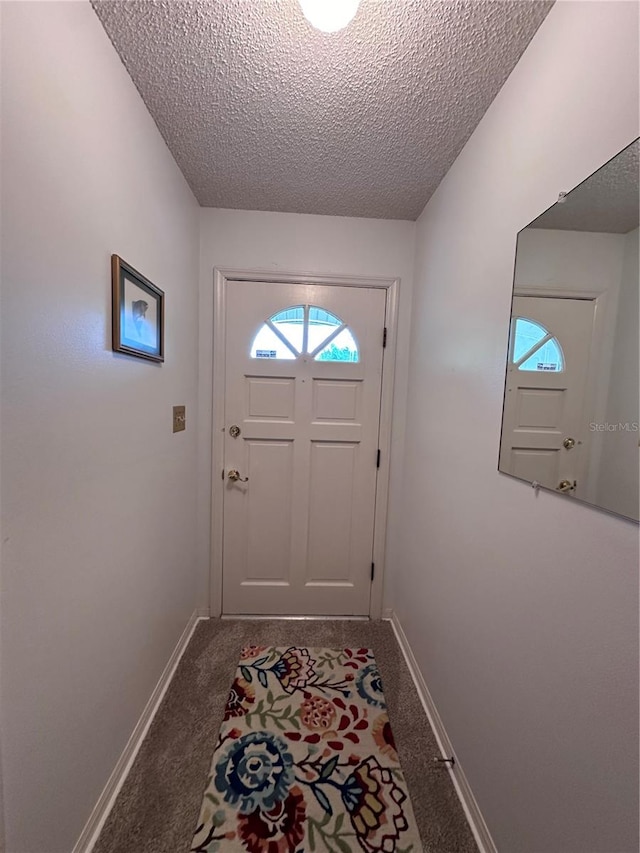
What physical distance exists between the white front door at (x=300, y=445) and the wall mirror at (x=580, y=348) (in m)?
1.01

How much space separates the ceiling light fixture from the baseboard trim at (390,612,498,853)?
2.31 meters

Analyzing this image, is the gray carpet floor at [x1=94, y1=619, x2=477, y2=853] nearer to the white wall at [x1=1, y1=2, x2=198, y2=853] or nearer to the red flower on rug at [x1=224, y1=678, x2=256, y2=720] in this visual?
the red flower on rug at [x1=224, y1=678, x2=256, y2=720]

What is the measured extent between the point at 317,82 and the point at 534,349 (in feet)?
3.68

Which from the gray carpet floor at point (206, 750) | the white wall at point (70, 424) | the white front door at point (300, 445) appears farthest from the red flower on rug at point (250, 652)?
the white wall at point (70, 424)

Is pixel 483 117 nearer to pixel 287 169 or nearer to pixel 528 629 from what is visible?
pixel 287 169

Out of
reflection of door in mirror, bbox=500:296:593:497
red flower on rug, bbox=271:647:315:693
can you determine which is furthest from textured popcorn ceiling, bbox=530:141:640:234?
red flower on rug, bbox=271:647:315:693

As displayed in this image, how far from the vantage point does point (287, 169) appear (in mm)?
1432

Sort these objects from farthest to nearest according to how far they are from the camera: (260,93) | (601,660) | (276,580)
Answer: (276,580), (260,93), (601,660)

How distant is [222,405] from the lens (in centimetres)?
185

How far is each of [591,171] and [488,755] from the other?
64.1 inches

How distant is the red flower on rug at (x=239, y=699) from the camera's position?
53.0 inches

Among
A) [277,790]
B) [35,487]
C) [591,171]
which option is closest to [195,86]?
[591,171]

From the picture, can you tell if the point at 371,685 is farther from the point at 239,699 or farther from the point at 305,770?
the point at 239,699

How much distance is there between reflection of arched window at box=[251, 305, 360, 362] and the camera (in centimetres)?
183
